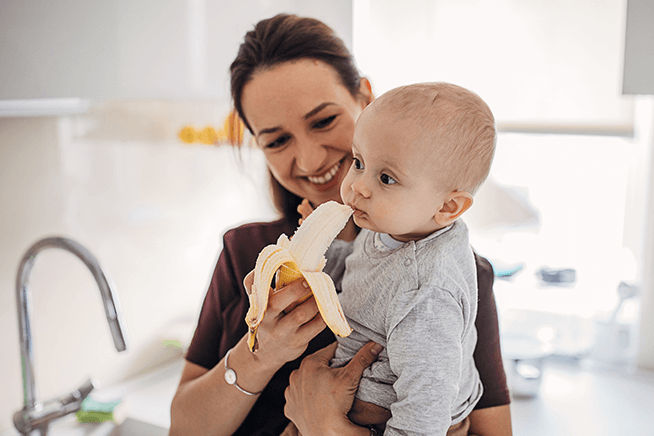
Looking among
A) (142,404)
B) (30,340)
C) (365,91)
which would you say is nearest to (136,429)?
(142,404)

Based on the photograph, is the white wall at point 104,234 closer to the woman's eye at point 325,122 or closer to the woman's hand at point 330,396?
the woman's eye at point 325,122

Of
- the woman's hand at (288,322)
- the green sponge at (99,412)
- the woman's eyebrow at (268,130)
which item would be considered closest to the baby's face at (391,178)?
Answer: the woman's hand at (288,322)

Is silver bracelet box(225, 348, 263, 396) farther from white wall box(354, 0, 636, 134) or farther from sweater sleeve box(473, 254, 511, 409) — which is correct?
white wall box(354, 0, 636, 134)

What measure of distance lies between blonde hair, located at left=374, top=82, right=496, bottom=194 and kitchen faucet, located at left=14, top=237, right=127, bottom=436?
81 centimetres

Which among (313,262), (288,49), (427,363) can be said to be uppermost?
(288,49)

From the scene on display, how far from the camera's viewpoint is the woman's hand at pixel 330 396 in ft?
2.58

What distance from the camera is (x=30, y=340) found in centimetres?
135

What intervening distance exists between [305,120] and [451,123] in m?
0.31

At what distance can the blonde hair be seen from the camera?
2.24 ft

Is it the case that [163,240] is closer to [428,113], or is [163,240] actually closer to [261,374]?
[261,374]

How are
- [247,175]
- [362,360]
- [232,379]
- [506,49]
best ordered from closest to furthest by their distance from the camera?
1. [362,360]
2. [232,379]
3. [506,49]
4. [247,175]

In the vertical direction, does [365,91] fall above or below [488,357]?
above

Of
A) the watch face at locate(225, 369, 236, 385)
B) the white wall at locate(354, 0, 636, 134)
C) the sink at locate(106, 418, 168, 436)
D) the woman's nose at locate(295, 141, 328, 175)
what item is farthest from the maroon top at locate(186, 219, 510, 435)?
the sink at locate(106, 418, 168, 436)

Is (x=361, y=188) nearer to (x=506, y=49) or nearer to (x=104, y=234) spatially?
(x=506, y=49)
